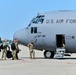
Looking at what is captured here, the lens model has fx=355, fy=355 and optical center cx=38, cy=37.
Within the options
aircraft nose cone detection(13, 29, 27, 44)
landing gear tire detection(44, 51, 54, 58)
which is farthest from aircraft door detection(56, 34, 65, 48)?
aircraft nose cone detection(13, 29, 27, 44)

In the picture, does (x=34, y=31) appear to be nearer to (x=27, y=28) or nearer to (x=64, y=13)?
(x=27, y=28)

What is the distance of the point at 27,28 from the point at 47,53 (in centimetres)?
276

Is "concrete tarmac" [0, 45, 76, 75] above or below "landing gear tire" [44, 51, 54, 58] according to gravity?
below

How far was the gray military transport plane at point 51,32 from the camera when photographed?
94.1 feet

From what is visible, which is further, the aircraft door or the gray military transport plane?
the aircraft door

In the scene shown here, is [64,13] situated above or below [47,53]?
above

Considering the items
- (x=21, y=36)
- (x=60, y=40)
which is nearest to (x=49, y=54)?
(x=60, y=40)

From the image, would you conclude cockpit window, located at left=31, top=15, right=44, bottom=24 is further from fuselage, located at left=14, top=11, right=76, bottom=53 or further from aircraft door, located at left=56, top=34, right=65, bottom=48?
aircraft door, located at left=56, top=34, right=65, bottom=48

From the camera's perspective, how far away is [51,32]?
29000 millimetres

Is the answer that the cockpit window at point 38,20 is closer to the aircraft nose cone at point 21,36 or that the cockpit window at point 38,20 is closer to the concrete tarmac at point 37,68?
the aircraft nose cone at point 21,36

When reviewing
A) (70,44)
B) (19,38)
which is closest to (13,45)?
(19,38)

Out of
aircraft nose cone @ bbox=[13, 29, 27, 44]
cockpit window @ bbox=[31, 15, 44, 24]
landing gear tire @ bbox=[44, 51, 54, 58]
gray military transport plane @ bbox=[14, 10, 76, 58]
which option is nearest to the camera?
gray military transport plane @ bbox=[14, 10, 76, 58]

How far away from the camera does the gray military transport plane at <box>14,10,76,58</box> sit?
2869 centimetres

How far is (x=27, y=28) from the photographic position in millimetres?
30297
